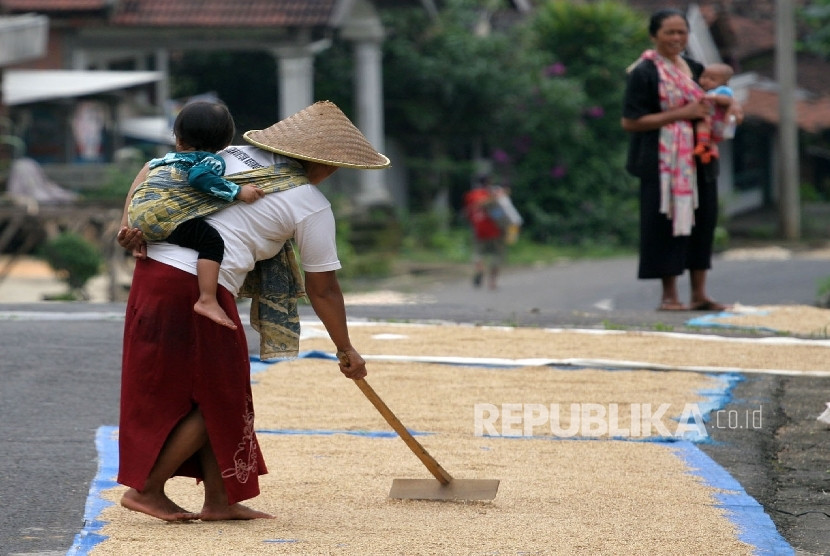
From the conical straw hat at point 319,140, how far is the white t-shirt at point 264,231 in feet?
0.32

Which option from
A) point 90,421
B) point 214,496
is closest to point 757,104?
point 90,421

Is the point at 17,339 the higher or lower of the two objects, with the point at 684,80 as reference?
lower

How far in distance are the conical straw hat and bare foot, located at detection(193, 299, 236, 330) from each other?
56 cm

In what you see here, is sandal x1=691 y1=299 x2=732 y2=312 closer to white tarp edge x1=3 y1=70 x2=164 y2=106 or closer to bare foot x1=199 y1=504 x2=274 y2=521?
bare foot x1=199 y1=504 x2=274 y2=521

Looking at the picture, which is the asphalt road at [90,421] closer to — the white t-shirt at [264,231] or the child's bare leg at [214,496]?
the child's bare leg at [214,496]

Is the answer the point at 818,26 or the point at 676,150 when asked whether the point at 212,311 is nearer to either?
the point at 676,150

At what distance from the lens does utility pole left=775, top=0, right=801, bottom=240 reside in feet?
79.3

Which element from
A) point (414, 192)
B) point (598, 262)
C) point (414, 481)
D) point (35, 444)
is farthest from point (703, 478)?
point (414, 192)

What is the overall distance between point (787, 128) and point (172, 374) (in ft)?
70.9

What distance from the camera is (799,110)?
29797 millimetres

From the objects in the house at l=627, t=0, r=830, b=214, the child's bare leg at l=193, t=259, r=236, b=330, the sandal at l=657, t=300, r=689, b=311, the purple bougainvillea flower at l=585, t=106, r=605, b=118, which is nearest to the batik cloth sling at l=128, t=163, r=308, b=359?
the child's bare leg at l=193, t=259, r=236, b=330

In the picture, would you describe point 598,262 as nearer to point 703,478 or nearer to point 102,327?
point 102,327

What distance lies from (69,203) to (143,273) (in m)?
12.6

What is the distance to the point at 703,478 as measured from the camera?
17.5 ft
